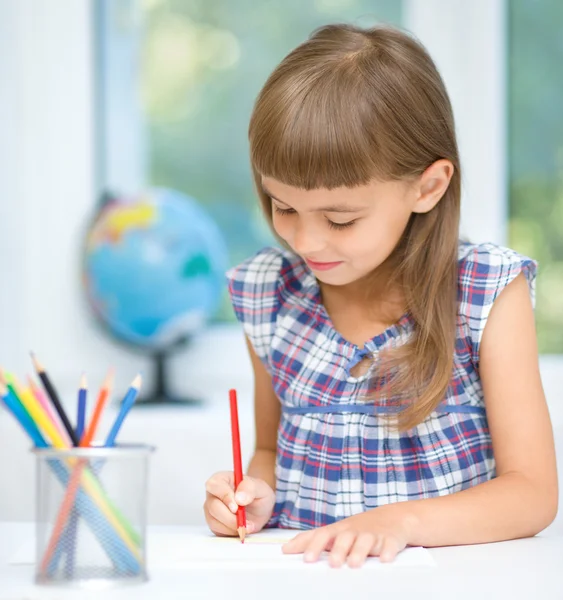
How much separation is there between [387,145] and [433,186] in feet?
0.31

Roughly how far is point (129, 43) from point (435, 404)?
1.26 metres

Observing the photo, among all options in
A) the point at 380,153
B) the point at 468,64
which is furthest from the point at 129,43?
the point at 380,153

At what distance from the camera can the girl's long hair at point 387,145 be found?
2.54 feet

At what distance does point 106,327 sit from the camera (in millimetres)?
1702

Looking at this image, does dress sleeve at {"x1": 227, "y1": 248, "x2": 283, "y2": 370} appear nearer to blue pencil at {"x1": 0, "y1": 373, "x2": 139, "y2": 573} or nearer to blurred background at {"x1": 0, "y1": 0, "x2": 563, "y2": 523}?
blue pencil at {"x1": 0, "y1": 373, "x2": 139, "y2": 573}

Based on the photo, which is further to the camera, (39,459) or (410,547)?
(410,547)

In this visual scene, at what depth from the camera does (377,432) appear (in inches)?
35.6

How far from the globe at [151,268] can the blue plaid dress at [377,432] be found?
71 centimetres

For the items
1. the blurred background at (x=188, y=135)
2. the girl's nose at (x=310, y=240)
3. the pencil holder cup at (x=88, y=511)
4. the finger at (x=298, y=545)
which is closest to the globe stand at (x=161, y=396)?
the blurred background at (x=188, y=135)

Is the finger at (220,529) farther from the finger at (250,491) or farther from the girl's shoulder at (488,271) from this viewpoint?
the girl's shoulder at (488,271)

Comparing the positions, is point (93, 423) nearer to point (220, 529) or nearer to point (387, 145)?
point (220, 529)

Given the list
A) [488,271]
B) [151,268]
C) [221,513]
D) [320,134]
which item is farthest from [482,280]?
[151,268]

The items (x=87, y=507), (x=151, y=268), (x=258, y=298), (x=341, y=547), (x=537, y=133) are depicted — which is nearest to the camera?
(x=87, y=507)

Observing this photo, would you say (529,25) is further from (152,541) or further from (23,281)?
(152,541)
